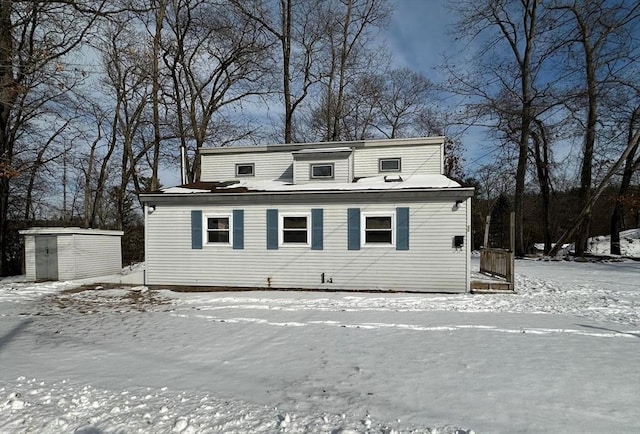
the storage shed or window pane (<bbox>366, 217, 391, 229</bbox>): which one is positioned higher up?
window pane (<bbox>366, 217, 391, 229</bbox>)

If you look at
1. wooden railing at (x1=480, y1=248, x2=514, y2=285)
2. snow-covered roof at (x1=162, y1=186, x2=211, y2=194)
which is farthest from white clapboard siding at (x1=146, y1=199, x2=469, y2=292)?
wooden railing at (x1=480, y1=248, x2=514, y2=285)

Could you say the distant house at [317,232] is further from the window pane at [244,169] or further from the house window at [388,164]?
the window pane at [244,169]

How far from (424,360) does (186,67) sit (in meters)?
22.3

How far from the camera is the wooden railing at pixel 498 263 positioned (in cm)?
1063

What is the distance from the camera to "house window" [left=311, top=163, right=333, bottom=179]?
41.0 feet

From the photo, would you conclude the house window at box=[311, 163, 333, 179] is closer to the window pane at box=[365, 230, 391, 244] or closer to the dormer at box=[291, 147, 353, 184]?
the dormer at box=[291, 147, 353, 184]

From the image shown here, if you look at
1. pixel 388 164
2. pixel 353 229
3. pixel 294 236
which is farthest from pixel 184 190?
pixel 388 164

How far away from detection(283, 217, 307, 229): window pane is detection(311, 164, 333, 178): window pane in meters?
2.00

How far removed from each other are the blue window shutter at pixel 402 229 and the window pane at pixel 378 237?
0.99ft

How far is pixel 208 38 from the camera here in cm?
2138

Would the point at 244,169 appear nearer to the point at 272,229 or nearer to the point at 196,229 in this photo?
the point at 196,229

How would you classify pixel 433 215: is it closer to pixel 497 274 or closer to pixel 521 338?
pixel 497 274

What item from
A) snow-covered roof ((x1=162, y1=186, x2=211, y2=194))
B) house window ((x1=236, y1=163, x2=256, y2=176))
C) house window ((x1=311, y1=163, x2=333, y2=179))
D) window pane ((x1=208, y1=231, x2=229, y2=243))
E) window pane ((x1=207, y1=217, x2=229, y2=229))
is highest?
house window ((x1=236, y1=163, x2=256, y2=176))

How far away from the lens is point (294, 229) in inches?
444
